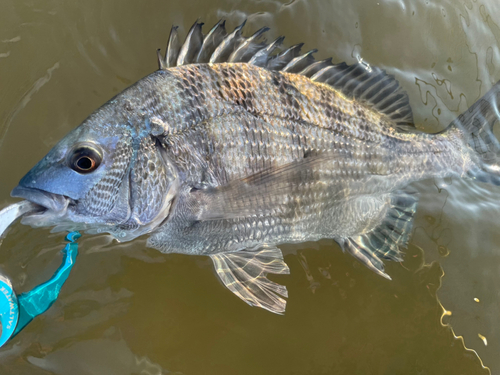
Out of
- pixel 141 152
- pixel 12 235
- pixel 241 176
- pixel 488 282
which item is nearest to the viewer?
pixel 141 152

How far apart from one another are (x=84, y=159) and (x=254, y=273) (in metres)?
0.90

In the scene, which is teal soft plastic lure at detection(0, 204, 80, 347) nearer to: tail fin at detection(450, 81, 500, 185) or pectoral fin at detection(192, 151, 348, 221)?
pectoral fin at detection(192, 151, 348, 221)

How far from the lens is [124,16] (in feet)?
6.49

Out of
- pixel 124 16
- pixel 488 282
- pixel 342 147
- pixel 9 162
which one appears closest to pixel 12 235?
pixel 9 162

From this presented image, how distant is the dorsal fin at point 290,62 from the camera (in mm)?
1543

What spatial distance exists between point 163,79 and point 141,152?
33 cm

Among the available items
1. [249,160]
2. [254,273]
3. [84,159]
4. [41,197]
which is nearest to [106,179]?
[84,159]

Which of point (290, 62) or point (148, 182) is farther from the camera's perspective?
point (290, 62)

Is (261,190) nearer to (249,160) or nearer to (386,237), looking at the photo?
(249,160)

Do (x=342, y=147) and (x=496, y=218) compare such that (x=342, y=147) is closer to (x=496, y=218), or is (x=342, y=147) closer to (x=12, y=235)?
(x=496, y=218)

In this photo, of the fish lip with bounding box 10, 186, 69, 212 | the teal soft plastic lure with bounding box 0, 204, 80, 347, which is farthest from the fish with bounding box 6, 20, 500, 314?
the teal soft plastic lure with bounding box 0, 204, 80, 347

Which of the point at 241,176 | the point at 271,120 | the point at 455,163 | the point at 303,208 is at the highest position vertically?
the point at 271,120

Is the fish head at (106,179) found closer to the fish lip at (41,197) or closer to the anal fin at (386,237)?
the fish lip at (41,197)

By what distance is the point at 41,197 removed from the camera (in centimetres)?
122
